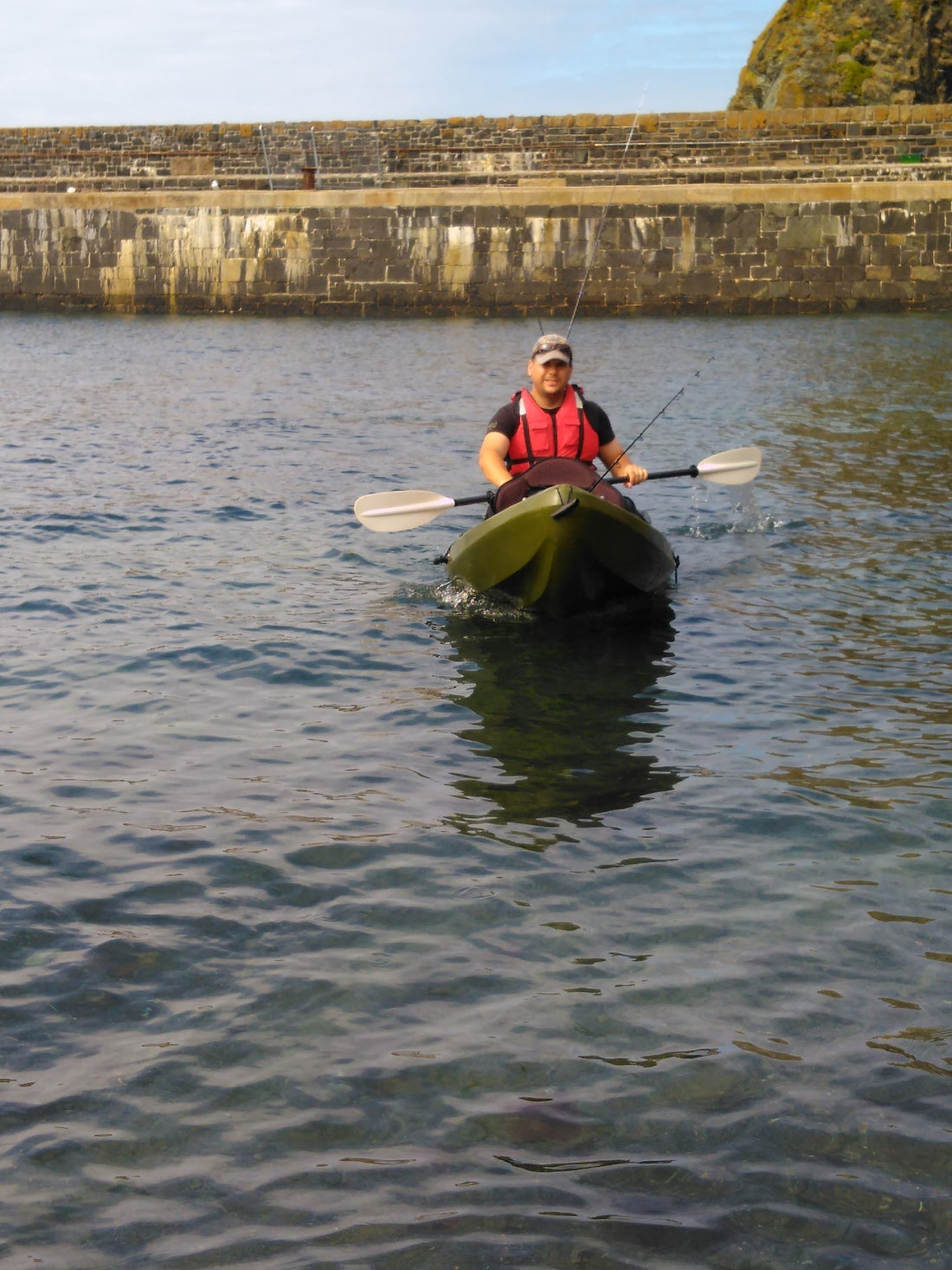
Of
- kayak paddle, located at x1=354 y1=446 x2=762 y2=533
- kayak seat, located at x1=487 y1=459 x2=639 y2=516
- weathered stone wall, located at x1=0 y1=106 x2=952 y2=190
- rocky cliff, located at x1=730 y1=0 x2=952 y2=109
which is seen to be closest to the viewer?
kayak seat, located at x1=487 y1=459 x2=639 y2=516

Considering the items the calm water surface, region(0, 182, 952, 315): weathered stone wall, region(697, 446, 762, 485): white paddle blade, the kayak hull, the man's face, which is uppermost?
region(0, 182, 952, 315): weathered stone wall

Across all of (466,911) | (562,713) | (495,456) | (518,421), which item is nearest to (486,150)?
(518,421)

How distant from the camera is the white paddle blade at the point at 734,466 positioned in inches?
323

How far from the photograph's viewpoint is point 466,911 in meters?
4.14

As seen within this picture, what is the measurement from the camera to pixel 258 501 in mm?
10805

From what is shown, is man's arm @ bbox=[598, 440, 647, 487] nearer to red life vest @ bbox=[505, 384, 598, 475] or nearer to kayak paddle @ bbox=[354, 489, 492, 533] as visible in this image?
red life vest @ bbox=[505, 384, 598, 475]

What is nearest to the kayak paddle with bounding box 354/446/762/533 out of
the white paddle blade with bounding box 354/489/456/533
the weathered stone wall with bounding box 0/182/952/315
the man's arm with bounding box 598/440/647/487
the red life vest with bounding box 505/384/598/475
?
the white paddle blade with bounding box 354/489/456/533

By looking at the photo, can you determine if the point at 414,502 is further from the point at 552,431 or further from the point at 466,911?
the point at 466,911

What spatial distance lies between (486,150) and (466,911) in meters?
30.5

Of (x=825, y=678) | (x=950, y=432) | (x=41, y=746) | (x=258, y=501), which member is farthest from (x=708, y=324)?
(x=41, y=746)

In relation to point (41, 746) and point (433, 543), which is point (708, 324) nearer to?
point (433, 543)

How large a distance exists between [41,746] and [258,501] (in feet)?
18.0

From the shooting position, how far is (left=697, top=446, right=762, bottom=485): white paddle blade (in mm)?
8211

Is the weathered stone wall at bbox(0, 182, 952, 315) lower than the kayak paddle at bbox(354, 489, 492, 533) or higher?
higher
